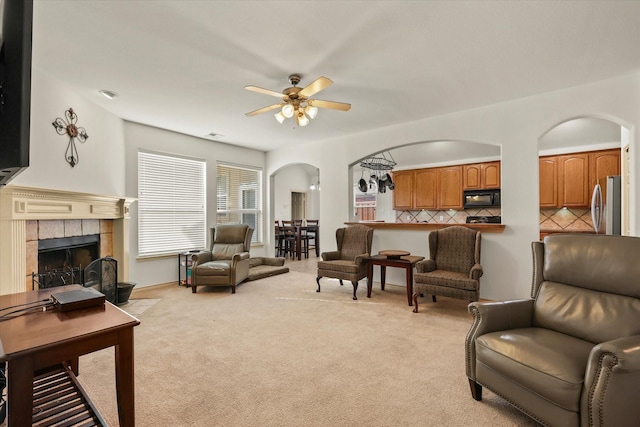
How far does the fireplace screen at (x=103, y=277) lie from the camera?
3645 millimetres

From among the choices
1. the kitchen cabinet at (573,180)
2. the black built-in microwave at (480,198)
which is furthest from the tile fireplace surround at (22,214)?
the kitchen cabinet at (573,180)

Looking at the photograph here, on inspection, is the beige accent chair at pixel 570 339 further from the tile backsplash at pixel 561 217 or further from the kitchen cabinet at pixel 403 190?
the kitchen cabinet at pixel 403 190

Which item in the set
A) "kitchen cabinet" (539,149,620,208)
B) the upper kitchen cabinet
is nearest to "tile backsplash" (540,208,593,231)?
"kitchen cabinet" (539,149,620,208)

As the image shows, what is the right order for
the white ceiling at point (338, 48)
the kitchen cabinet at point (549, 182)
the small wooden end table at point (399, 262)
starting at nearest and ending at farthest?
1. the white ceiling at point (338, 48)
2. the small wooden end table at point (399, 262)
3. the kitchen cabinet at point (549, 182)

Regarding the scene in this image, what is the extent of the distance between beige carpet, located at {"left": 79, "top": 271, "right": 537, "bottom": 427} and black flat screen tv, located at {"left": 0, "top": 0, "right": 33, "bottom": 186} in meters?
1.60

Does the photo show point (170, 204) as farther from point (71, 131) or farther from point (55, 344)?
point (55, 344)

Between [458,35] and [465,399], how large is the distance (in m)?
2.70

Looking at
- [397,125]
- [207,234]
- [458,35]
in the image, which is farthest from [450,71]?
[207,234]

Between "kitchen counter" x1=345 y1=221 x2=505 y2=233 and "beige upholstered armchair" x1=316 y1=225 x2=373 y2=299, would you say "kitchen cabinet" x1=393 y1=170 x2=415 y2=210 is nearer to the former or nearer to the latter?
"kitchen counter" x1=345 y1=221 x2=505 y2=233

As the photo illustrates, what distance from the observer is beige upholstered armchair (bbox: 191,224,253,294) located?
4.56 m

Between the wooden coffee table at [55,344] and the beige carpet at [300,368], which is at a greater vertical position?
the wooden coffee table at [55,344]

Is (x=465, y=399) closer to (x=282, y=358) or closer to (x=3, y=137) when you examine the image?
(x=282, y=358)

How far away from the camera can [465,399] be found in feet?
6.32

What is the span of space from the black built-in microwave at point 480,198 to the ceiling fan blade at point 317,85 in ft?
17.3
